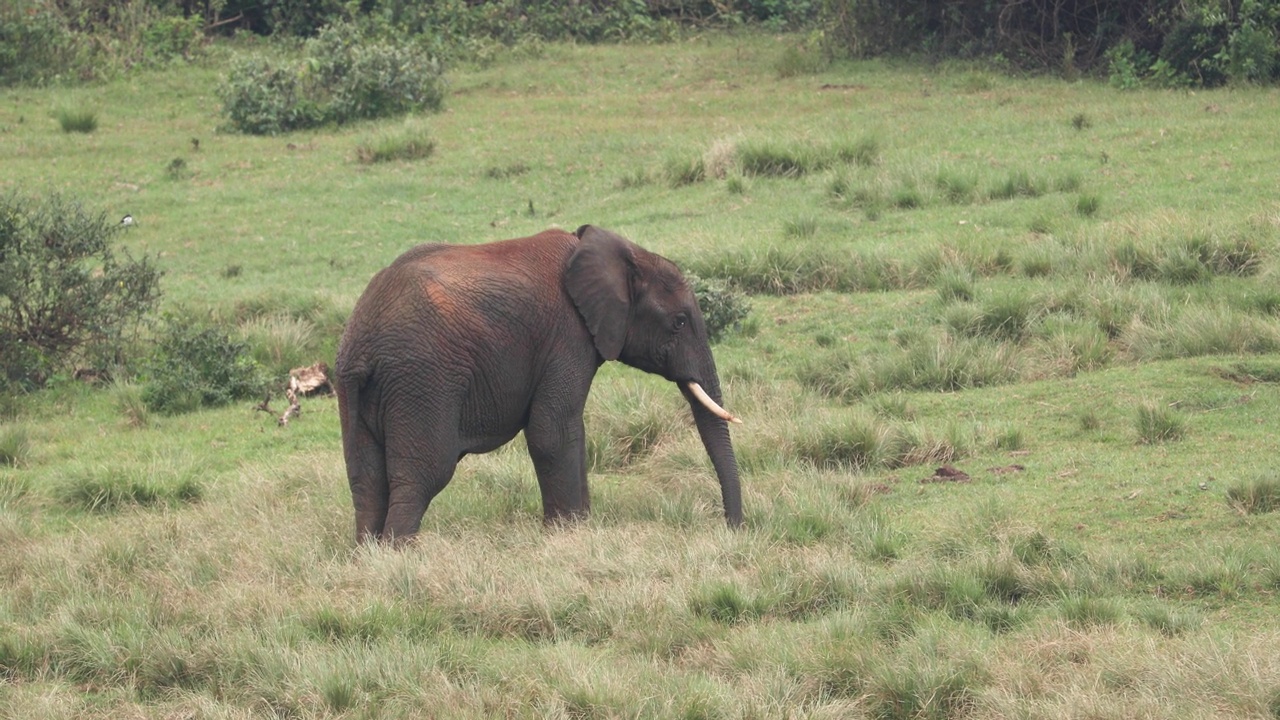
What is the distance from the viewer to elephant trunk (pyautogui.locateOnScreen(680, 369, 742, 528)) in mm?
9242

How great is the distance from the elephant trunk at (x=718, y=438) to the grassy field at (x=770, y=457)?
16 centimetres

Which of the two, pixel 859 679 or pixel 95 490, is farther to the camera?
pixel 95 490

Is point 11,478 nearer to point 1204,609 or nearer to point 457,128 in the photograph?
point 1204,609

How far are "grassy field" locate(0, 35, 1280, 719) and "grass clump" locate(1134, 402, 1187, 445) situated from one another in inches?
1.4

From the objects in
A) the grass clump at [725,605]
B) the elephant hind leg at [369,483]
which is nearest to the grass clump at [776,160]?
the elephant hind leg at [369,483]

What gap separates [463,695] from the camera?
6.72 meters

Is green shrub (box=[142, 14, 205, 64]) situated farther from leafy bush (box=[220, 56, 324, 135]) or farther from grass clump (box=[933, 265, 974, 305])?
grass clump (box=[933, 265, 974, 305])

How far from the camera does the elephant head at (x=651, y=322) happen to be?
9.14m

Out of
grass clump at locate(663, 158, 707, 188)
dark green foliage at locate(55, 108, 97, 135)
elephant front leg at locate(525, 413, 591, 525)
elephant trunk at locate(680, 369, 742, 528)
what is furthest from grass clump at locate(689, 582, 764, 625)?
dark green foliage at locate(55, 108, 97, 135)

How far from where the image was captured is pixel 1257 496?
8.66 metres

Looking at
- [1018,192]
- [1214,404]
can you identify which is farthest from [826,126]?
[1214,404]

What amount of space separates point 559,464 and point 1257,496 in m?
3.80

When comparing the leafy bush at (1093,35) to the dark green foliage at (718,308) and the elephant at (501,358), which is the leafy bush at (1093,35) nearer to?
the dark green foliage at (718,308)

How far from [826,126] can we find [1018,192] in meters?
4.14
